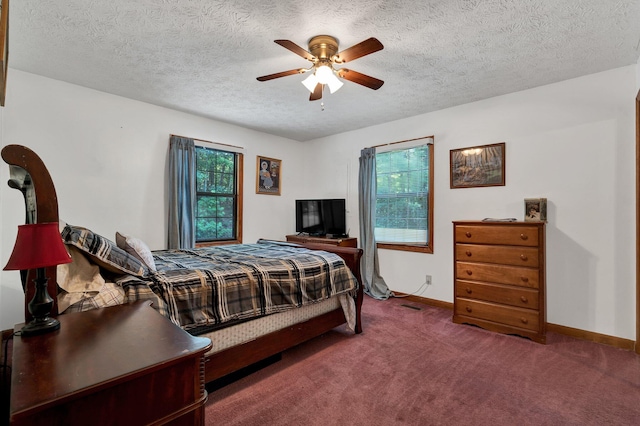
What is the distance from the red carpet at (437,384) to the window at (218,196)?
7.69 feet

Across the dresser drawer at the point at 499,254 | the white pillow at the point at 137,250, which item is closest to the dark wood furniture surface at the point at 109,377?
the white pillow at the point at 137,250

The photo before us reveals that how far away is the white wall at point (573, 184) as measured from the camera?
9.05ft

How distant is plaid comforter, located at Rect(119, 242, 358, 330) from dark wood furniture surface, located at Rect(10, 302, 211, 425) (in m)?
0.65

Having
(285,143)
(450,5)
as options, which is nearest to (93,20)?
(450,5)

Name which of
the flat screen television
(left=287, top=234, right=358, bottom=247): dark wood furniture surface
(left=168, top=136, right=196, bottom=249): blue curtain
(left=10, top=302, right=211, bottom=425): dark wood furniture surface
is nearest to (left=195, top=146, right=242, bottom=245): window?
(left=168, top=136, right=196, bottom=249): blue curtain

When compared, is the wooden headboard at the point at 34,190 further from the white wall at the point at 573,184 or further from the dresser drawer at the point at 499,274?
the white wall at the point at 573,184

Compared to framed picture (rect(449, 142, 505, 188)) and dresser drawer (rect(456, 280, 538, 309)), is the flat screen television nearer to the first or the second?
framed picture (rect(449, 142, 505, 188))

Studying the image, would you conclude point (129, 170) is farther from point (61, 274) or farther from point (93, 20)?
point (61, 274)

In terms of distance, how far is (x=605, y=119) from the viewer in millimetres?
2842

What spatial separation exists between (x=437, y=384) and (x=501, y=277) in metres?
1.43

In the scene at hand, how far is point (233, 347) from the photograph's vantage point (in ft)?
6.83

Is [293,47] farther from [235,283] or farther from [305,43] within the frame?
[235,283]

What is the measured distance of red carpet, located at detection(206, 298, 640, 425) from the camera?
1.80 meters

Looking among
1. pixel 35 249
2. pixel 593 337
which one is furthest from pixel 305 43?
pixel 593 337
